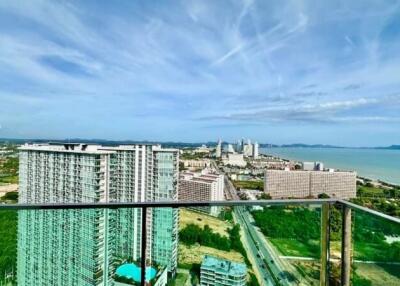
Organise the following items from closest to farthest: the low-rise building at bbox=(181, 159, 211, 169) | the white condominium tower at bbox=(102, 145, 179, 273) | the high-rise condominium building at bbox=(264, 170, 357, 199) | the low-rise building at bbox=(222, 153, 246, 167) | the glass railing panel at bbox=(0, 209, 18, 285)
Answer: the glass railing panel at bbox=(0, 209, 18, 285)
the white condominium tower at bbox=(102, 145, 179, 273)
the high-rise condominium building at bbox=(264, 170, 357, 199)
the low-rise building at bbox=(181, 159, 211, 169)
the low-rise building at bbox=(222, 153, 246, 167)

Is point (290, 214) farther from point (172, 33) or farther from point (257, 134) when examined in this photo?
point (257, 134)

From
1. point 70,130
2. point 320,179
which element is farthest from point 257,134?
point 320,179

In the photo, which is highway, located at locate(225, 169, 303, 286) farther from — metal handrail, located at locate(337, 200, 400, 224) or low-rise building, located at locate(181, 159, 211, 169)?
low-rise building, located at locate(181, 159, 211, 169)

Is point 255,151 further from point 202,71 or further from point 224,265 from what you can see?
point 224,265

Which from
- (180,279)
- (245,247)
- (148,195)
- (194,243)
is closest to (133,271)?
(180,279)

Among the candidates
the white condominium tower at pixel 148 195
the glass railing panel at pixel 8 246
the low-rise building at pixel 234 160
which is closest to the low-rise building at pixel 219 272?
the white condominium tower at pixel 148 195

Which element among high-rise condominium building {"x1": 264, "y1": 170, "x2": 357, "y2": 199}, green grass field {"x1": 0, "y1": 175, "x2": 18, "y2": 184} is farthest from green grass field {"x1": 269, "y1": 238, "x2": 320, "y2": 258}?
green grass field {"x1": 0, "y1": 175, "x2": 18, "y2": 184}
